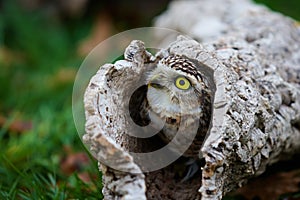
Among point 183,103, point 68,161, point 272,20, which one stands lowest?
point 68,161

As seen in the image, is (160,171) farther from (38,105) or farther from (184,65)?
(38,105)

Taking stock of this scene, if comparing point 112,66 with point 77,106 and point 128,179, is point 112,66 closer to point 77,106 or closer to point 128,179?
point 128,179

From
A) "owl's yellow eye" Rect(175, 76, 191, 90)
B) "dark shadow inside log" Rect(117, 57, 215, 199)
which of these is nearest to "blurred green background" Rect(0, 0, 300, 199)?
"dark shadow inside log" Rect(117, 57, 215, 199)

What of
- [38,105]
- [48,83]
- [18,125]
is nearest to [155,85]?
[18,125]

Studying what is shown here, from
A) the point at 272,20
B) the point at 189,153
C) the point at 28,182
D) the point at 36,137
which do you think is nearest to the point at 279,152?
the point at 189,153

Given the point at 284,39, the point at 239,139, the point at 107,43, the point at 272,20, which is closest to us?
the point at 239,139

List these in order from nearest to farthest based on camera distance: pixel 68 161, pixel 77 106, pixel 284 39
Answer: pixel 284 39, pixel 68 161, pixel 77 106
